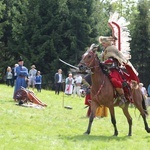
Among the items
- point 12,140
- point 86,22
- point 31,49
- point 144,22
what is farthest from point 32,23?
point 12,140

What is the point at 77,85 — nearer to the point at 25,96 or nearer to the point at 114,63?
the point at 25,96

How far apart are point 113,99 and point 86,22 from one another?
31.3 meters

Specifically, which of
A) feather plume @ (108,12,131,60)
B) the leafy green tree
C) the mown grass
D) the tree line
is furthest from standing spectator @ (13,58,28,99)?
the leafy green tree

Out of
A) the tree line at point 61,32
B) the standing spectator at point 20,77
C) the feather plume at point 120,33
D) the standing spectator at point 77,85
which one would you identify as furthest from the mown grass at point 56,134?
the tree line at point 61,32

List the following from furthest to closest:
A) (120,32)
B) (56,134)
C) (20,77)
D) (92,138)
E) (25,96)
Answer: (20,77) → (25,96) → (120,32) → (56,134) → (92,138)

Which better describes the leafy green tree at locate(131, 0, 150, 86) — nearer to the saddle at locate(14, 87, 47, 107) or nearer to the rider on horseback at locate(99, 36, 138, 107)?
the saddle at locate(14, 87, 47, 107)

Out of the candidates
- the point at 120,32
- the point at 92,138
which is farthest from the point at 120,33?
the point at 92,138

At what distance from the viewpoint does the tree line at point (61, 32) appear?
41.0m

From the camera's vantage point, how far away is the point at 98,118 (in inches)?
625

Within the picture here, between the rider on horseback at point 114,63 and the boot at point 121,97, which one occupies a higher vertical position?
the rider on horseback at point 114,63

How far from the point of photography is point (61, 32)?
136 feet

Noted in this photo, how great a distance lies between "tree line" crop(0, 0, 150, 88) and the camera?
134 feet

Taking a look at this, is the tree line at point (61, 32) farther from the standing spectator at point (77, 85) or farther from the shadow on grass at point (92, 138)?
the shadow on grass at point (92, 138)

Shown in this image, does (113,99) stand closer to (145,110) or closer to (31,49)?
(145,110)
